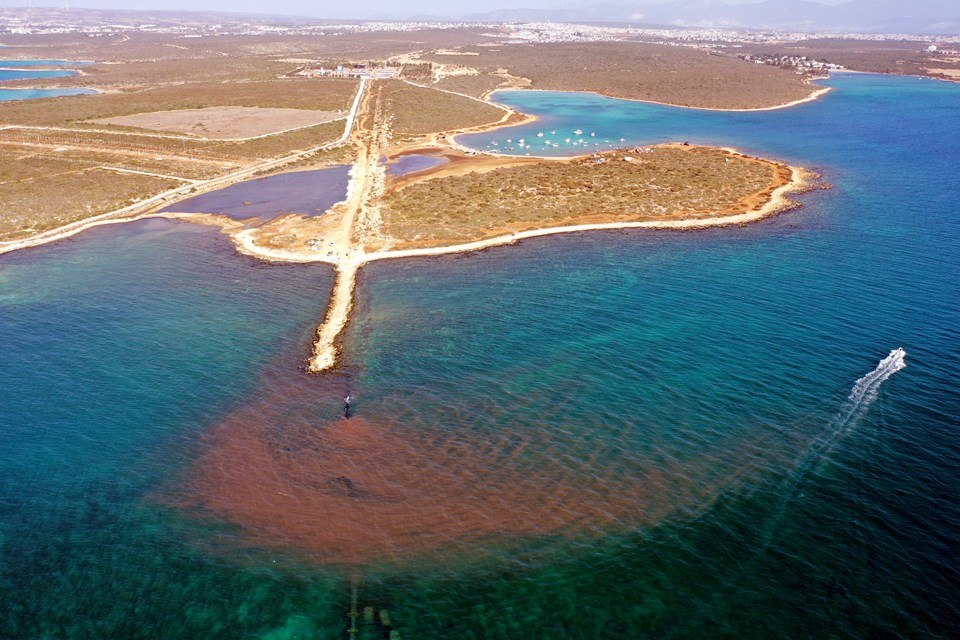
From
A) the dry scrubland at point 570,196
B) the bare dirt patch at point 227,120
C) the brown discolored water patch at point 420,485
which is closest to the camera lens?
the brown discolored water patch at point 420,485

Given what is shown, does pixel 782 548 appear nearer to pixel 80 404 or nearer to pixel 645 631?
pixel 645 631

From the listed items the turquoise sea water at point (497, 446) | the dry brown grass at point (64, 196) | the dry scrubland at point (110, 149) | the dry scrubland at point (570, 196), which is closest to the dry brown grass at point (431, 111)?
the dry scrubland at point (110, 149)

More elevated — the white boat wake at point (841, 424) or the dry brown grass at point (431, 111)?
the dry brown grass at point (431, 111)

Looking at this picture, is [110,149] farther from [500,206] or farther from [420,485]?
[420,485]

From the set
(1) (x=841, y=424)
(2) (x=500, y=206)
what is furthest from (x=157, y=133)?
(1) (x=841, y=424)

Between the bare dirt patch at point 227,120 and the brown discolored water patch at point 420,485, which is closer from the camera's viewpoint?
the brown discolored water patch at point 420,485

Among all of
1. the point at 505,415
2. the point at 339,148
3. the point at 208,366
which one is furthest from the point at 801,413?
the point at 339,148

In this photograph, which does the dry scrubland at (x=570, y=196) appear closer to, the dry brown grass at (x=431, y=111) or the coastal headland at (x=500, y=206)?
the coastal headland at (x=500, y=206)
